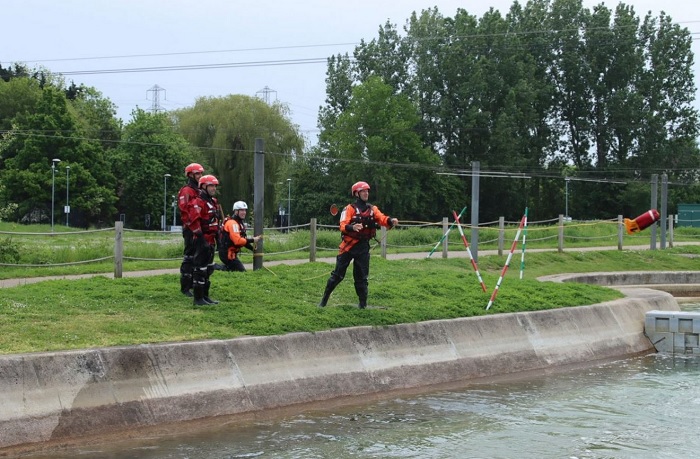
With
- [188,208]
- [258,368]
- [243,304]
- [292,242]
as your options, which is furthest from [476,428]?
[292,242]

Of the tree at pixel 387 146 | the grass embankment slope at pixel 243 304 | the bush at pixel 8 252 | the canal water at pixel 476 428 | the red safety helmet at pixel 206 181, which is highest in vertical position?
the tree at pixel 387 146

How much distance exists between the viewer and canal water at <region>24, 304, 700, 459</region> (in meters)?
9.87

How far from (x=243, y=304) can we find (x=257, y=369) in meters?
2.45

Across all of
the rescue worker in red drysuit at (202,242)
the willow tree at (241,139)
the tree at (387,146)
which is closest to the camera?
the rescue worker in red drysuit at (202,242)

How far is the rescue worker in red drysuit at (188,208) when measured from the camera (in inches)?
548

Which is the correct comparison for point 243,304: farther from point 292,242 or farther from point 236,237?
point 292,242

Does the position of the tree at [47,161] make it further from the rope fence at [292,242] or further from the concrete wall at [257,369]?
the concrete wall at [257,369]

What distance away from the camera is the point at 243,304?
554 inches

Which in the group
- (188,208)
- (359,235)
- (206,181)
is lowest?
(359,235)

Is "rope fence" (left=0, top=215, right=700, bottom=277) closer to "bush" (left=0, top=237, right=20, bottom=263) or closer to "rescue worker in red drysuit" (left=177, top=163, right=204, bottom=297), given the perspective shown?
"bush" (left=0, top=237, right=20, bottom=263)

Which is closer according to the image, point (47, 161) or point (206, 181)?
point (206, 181)

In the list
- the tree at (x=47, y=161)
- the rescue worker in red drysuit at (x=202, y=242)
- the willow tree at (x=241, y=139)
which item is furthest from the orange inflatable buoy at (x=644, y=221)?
the tree at (x=47, y=161)

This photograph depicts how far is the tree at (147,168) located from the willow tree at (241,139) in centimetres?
385

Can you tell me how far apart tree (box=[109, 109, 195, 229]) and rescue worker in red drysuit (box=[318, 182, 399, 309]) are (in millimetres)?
67305
